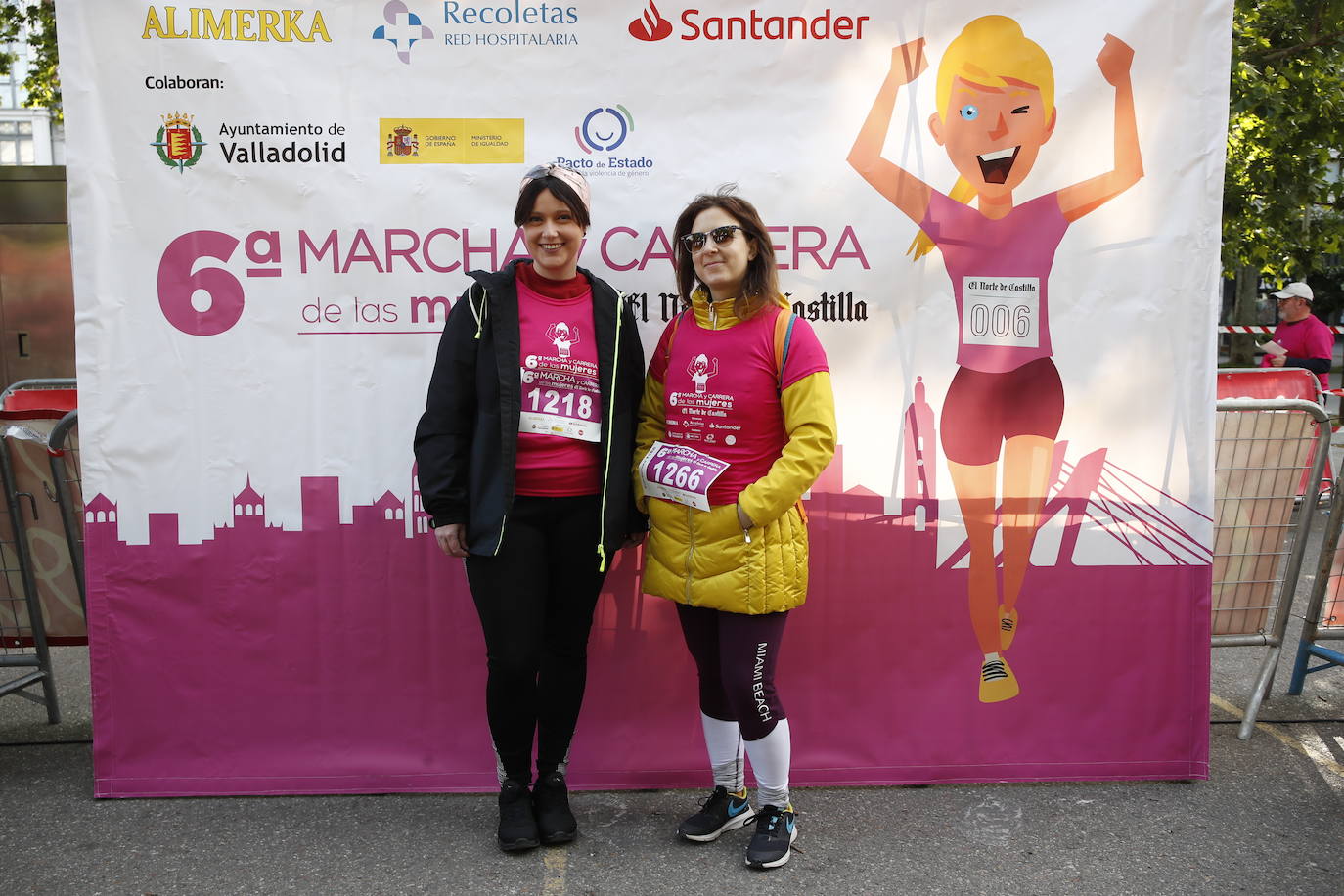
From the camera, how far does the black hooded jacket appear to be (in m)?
3.03

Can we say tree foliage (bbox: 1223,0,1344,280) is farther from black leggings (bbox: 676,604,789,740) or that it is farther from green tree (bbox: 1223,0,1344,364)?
black leggings (bbox: 676,604,789,740)

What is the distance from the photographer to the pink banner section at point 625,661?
11.9 feet

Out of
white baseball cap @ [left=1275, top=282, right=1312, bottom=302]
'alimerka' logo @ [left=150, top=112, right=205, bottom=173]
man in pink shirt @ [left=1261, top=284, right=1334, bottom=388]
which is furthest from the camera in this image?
white baseball cap @ [left=1275, top=282, right=1312, bottom=302]

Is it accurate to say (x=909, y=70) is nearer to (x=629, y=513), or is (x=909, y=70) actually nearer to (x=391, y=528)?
(x=629, y=513)

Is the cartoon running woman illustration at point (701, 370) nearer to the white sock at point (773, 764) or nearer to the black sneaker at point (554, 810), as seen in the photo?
the white sock at point (773, 764)

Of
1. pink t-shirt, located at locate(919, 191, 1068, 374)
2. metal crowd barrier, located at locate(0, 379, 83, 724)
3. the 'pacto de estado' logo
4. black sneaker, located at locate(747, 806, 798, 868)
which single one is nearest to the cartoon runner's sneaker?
black sneaker, located at locate(747, 806, 798, 868)

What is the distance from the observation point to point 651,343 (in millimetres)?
3598

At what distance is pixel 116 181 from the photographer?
3.45m

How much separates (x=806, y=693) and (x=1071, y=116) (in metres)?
2.13

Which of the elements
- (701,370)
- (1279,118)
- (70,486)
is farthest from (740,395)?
(1279,118)

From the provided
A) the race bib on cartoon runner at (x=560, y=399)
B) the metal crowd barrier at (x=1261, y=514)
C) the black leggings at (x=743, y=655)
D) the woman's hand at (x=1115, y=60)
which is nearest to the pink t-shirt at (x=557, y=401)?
the race bib on cartoon runner at (x=560, y=399)

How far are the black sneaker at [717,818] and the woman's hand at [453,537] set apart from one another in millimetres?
1104

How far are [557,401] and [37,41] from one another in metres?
12.1

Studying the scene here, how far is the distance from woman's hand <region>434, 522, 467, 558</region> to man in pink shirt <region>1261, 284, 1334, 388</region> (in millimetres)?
9038
